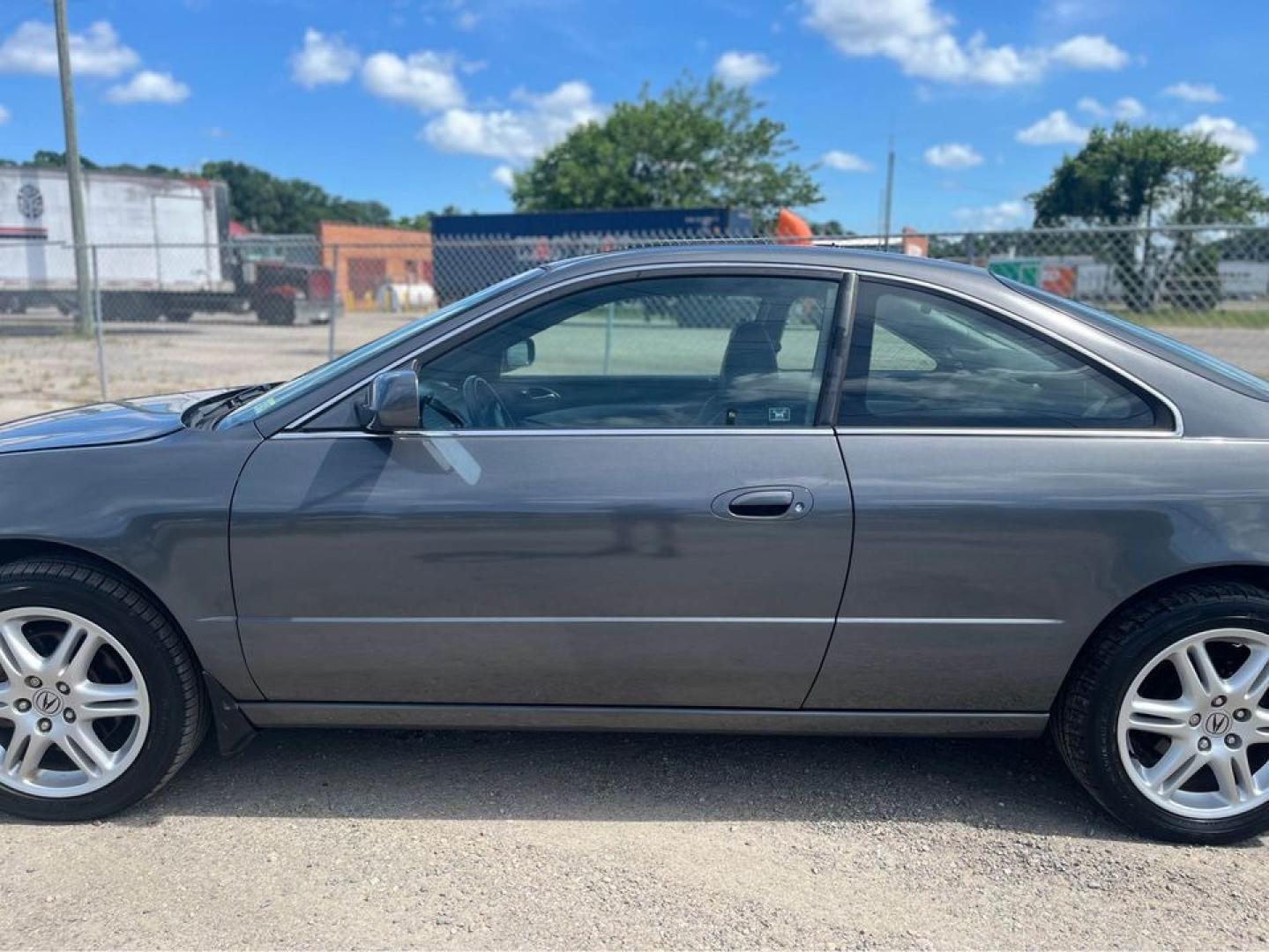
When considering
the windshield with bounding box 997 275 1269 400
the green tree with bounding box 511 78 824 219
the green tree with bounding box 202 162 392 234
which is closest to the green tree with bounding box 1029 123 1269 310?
the green tree with bounding box 511 78 824 219

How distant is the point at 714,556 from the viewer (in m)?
2.55

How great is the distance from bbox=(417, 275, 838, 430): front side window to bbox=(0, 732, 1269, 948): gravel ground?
1.15 meters

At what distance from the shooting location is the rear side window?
8.70 ft

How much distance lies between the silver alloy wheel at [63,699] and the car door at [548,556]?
0.41 m

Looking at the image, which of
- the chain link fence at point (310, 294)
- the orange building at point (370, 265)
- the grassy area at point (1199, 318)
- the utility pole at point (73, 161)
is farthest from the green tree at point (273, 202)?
the grassy area at point (1199, 318)

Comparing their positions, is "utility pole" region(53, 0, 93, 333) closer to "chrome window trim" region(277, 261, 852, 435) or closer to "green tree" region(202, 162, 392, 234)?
"chrome window trim" region(277, 261, 852, 435)

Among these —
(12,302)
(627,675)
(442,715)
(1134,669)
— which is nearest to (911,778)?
(1134,669)

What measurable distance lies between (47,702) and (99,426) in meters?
0.86

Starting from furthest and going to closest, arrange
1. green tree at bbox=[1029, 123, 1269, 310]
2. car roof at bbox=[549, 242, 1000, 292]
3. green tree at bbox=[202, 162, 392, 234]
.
Answer: 1. green tree at bbox=[202, 162, 392, 234]
2. green tree at bbox=[1029, 123, 1269, 310]
3. car roof at bbox=[549, 242, 1000, 292]

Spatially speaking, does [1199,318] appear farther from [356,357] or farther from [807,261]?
[356,357]

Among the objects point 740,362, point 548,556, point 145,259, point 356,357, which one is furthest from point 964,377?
point 145,259

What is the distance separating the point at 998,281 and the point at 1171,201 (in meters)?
→ 39.6

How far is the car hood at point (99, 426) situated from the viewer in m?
2.79

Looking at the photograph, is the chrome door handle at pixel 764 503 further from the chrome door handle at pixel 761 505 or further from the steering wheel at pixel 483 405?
the steering wheel at pixel 483 405
